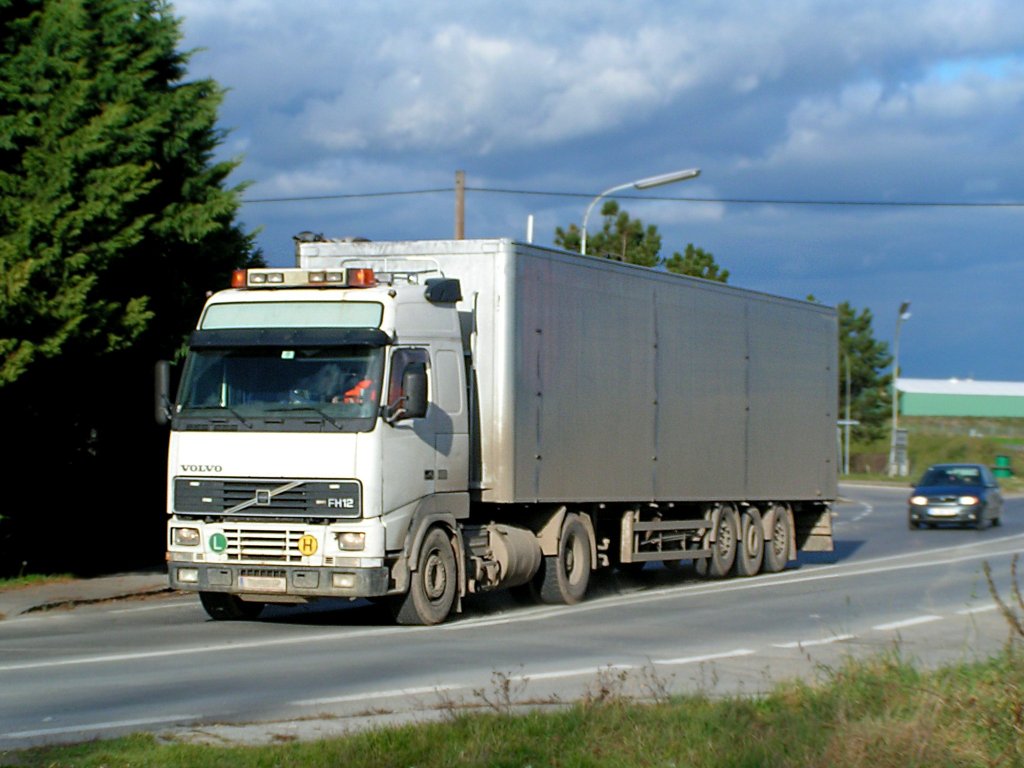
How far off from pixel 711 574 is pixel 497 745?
45.7ft

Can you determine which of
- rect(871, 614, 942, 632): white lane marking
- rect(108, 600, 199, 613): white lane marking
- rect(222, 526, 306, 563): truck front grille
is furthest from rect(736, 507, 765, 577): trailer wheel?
rect(222, 526, 306, 563): truck front grille

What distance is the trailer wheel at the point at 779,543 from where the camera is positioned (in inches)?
906

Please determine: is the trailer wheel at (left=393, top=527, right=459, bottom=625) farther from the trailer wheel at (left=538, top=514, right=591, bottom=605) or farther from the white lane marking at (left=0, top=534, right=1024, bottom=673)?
the trailer wheel at (left=538, top=514, right=591, bottom=605)

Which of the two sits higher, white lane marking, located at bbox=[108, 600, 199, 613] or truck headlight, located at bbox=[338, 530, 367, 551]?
truck headlight, located at bbox=[338, 530, 367, 551]

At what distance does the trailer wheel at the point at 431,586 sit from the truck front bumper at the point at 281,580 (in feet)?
2.09

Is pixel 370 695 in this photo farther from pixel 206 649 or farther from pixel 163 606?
pixel 163 606

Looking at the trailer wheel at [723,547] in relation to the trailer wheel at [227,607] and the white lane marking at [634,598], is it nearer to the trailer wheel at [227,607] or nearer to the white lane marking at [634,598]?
the white lane marking at [634,598]

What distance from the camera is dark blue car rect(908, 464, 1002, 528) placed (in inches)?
1436

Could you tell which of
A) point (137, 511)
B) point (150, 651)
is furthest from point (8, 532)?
point (150, 651)

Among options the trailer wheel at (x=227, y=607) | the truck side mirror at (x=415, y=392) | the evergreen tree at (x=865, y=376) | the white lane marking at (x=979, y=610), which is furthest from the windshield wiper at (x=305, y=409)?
the evergreen tree at (x=865, y=376)

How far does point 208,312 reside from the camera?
587 inches

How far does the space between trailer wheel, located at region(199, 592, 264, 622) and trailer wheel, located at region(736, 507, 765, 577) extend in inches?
327

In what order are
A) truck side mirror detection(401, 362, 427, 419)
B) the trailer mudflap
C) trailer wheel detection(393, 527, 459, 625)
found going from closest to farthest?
truck side mirror detection(401, 362, 427, 419)
trailer wheel detection(393, 527, 459, 625)
the trailer mudflap

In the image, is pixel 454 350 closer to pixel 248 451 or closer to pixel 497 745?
pixel 248 451
